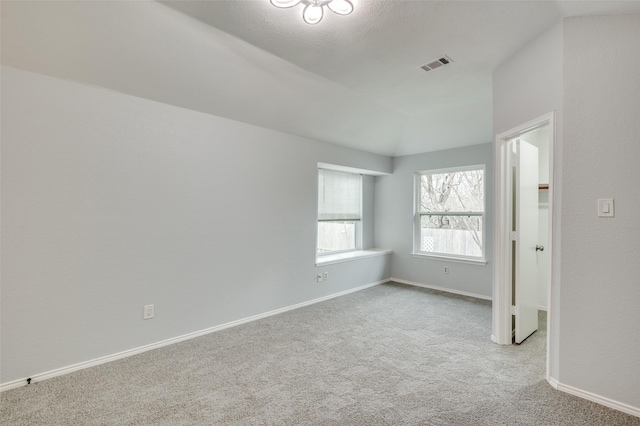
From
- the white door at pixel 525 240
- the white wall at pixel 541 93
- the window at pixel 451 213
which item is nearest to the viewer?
the white wall at pixel 541 93

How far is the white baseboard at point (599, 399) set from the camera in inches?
76.2

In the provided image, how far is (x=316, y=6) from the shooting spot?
2037mm

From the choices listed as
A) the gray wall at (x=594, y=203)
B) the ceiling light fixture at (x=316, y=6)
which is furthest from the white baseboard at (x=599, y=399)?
the ceiling light fixture at (x=316, y=6)

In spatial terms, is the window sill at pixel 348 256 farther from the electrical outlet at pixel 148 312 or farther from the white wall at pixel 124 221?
the electrical outlet at pixel 148 312

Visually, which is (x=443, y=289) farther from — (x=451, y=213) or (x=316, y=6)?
(x=316, y=6)

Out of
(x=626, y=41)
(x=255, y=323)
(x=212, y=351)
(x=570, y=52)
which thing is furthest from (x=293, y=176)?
(x=626, y=41)

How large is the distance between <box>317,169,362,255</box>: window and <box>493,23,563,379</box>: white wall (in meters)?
2.60

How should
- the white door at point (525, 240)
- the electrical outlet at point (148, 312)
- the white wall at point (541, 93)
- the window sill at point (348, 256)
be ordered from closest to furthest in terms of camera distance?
1. the white wall at point (541, 93)
2. the electrical outlet at point (148, 312)
3. the white door at point (525, 240)
4. the window sill at point (348, 256)

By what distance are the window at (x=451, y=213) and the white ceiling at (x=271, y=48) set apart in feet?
4.87

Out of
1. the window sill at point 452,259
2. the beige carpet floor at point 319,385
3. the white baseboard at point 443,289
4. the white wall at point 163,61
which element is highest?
the white wall at point 163,61

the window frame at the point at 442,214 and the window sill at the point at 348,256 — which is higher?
the window frame at the point at 442,214

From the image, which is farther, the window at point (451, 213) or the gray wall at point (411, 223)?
the window at point (451, 213)

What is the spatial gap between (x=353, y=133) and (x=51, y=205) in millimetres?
3460

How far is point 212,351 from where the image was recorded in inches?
110
